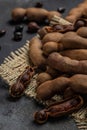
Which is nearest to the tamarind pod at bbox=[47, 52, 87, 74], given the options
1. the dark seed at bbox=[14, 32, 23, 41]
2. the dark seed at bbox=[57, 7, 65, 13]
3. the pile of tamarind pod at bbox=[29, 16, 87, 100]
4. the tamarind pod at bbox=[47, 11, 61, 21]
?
the pile of tamarind pod at bbox=[29, 16, 87, 100]

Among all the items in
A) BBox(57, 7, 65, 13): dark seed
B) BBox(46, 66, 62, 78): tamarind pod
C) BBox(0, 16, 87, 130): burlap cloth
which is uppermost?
BBox(46, 66, 62, 78): tamarind pod

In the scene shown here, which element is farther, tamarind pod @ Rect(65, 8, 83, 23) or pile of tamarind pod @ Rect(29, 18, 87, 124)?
tamarind pod @ Rect(65, 8, 83, 23)

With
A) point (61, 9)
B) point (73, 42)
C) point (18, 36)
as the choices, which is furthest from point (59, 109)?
point (61, 9)

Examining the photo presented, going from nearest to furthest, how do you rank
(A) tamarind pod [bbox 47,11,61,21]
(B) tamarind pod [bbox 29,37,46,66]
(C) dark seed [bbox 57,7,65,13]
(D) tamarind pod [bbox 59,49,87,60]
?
(D) tamarind pod [bbox 59,49,87,60] < (B) tamarind pod [bbox 29,37,46,66] < (A) tamarind pod [bbox 47,11,61,21] < (C) dark seed [bbox 57,7,65,13]

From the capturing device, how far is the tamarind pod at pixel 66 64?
1485 mm

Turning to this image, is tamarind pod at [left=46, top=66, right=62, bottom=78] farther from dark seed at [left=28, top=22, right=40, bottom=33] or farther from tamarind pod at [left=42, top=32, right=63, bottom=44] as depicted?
dark seed at [left=28, top=22, right=40, bottom=33]

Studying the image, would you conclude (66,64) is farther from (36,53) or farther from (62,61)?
(36,53)

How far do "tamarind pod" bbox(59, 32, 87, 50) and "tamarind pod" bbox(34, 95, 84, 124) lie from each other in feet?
0.79

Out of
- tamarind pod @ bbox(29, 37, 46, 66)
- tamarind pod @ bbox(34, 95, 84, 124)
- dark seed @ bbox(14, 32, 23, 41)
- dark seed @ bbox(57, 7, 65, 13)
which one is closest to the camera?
tamarind pod @ bbox(34, 95, 84, 124)

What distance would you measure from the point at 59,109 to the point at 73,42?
1.00ft

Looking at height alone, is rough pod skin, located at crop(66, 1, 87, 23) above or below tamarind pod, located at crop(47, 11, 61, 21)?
above

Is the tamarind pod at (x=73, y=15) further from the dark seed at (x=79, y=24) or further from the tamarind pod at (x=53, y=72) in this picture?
the tamarind pod at (x=53, y=72)

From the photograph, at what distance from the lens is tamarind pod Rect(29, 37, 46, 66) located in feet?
5.40

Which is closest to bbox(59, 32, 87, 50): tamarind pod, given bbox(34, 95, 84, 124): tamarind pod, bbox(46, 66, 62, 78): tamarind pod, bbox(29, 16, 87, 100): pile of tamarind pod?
bbox(29, 16, 87, 100): pile of tamarind pod
